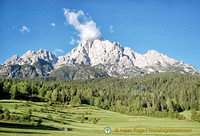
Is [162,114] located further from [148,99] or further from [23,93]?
[23,93]

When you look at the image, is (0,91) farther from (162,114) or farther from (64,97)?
(162,114)

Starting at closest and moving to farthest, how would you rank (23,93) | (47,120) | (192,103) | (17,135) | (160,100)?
(17,135)
(47,120)
(23,93)
(192,103)
(160,100)

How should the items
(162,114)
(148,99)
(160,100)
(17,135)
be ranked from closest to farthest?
(17,135) → (162,114) → (160,100) → (148,99)

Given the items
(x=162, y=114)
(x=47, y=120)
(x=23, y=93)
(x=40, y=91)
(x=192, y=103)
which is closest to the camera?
(x=47, y=120)

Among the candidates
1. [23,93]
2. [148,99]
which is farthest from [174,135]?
[148,99]

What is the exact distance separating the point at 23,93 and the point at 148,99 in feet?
458

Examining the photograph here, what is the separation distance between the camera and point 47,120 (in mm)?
58625

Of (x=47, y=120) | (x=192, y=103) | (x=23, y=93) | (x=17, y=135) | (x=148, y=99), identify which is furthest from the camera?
(x=148, y=99)

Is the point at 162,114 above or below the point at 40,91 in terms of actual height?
below

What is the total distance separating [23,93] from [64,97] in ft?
142

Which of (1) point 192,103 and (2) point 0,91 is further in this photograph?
(1) point 192,103

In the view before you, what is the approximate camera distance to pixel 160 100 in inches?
7047

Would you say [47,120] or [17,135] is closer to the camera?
[17,135]

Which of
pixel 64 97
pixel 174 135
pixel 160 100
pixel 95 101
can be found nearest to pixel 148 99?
pixel 160 100
